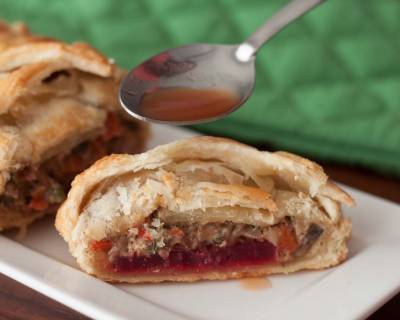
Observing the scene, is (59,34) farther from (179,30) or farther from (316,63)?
(316,63)

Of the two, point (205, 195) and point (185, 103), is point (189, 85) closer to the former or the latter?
point (185, 103)

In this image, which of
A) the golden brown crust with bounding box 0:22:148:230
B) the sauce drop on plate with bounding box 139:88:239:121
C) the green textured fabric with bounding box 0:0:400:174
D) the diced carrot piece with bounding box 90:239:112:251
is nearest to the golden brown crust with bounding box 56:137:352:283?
the diced carrot piece with bounding box 90:239:112:251

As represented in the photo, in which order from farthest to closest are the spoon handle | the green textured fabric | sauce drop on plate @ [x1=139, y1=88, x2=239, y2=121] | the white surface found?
the green textured fabric
the spoon handle
sauce drop on plate @ [x1=139, y1=88, x2=239, y2=121]
the white surface

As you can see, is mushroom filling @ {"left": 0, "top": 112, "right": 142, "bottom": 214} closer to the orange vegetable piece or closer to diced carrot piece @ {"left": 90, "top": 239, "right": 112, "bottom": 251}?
the orange vegetable piece

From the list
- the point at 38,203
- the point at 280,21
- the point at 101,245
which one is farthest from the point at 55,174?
the point at 280,21

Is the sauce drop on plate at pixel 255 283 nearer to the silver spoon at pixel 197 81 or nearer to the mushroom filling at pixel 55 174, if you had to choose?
the silver spoon at pixel 197 81

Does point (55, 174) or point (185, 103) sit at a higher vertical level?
point (185, 103)
